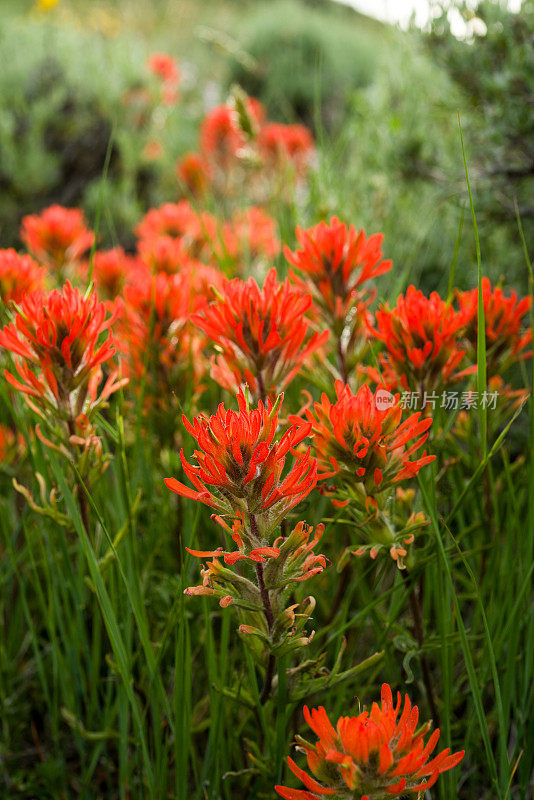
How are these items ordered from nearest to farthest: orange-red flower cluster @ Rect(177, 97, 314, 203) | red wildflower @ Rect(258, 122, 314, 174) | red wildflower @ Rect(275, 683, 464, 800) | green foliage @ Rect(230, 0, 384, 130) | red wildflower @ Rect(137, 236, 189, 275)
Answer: red wildflower @ Rect(275, 683, 464, 800)
red wildflower @ Rect(137, 236, 189, 275)
orange-red flower cluster @ Rect(177, 97, 314, 203)
red wildflower @ Rect(258, 122, 314, 174)
green foliage @ Rect(230, 0, 384, 130)

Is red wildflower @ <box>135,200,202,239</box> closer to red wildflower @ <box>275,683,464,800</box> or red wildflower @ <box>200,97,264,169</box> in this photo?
red wildflower @ <box>200,97,264,169</box>

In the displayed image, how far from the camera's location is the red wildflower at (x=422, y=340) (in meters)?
0.99

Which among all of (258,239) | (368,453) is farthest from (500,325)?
(258,239)

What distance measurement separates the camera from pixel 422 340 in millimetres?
1006

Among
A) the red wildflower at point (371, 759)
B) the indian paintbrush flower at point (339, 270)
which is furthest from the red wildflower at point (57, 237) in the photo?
the red wildflower at point (371, 759)

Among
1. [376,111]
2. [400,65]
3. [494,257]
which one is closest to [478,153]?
[494,257]

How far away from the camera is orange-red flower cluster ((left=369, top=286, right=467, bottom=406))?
0.99 meters

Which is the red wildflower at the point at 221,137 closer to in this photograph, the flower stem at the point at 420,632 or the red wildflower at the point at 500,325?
the red wildflower at the point at 500,325

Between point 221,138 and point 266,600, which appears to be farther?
point 221,138

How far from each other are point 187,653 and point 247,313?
1.69ft

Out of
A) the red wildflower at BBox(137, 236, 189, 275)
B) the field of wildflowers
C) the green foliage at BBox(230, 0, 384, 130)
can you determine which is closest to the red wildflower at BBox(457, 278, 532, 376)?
the field of wildflowers

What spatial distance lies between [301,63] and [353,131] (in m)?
6.93

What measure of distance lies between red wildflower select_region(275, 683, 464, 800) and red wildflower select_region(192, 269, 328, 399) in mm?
508

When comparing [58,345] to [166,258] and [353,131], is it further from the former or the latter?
[353,131]
